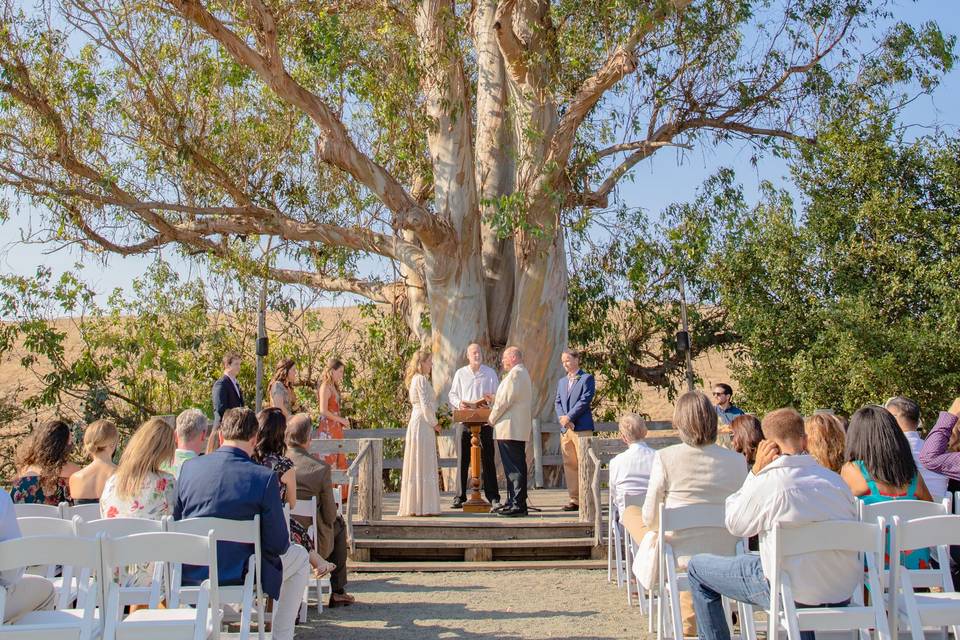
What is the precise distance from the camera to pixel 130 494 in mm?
5723

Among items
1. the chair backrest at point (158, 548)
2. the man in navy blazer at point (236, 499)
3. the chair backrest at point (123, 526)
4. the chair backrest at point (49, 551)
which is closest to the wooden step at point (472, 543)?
the man in navy blazer at point (236, 499)

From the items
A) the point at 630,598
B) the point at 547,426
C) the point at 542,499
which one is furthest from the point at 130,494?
the point at 547,426

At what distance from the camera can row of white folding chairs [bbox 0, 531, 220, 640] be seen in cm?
415

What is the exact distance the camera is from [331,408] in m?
11.1

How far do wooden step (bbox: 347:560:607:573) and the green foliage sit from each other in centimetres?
708

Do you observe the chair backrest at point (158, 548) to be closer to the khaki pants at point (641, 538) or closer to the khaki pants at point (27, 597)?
the khaki pants at point (27, 597)

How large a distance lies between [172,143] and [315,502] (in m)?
9.44

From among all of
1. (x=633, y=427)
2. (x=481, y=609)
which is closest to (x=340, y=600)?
(x=481, y=609)

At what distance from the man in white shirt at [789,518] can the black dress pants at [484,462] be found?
19.1 feet

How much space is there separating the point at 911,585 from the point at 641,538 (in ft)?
6.41

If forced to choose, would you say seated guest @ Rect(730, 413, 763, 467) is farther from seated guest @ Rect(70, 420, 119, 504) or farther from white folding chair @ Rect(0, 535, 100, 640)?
white folding chair @ Rect(0, 535, 100, 640)

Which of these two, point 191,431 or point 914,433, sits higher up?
point 191,431

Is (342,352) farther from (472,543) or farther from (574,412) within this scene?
(472,543)

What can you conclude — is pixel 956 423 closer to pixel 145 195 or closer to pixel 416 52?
pixel 416 52
